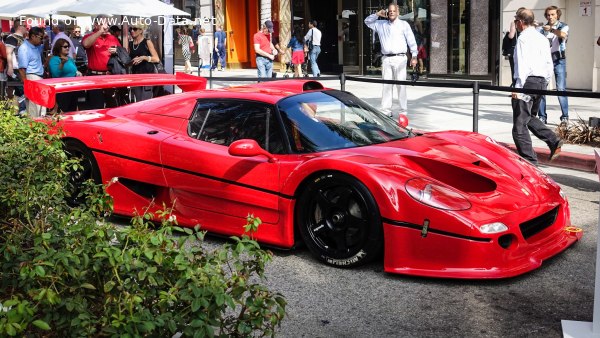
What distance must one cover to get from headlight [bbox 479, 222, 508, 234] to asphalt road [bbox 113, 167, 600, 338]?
1.20ft

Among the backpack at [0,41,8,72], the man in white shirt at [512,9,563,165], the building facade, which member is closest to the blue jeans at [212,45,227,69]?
the building facade

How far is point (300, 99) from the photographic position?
6.66 meters

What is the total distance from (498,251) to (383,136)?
1.52 metres

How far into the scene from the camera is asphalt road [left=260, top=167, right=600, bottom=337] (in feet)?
15.7

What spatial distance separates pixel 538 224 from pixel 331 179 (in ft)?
4.58

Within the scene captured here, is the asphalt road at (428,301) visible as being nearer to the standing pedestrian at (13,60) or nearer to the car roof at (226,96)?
the car roof at (226,96)

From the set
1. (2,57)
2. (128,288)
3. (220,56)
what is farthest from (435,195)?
(220,56)

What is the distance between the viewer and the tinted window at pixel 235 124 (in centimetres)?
645

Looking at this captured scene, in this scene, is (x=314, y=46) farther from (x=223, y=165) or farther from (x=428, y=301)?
(x=428, y=301)

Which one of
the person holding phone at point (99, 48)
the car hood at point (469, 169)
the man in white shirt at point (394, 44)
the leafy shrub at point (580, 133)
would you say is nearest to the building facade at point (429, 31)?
the man in white shirt at point (394, 44)

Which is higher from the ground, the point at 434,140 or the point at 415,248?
the point at 434,140

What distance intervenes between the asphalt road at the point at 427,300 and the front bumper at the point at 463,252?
10 cm

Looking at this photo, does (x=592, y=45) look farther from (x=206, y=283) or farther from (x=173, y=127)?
(x=206, y=283)

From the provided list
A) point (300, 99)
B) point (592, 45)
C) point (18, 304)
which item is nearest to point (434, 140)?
point (300, 99)
